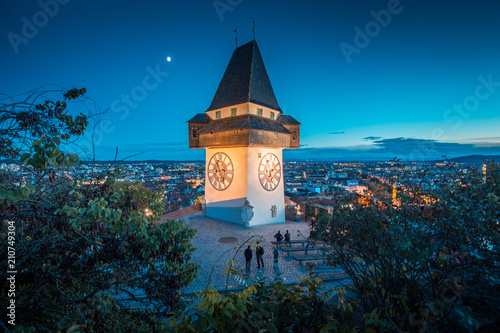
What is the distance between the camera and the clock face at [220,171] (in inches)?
606

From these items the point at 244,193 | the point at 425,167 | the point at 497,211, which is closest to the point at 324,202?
the point at 244,193

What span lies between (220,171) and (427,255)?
14521 millimetres

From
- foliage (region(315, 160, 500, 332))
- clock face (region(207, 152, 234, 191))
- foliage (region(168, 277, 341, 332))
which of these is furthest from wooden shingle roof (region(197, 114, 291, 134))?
foliage (region(168, 277, 341, 332))

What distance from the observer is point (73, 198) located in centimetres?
323

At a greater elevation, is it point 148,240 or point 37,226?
point 37,226

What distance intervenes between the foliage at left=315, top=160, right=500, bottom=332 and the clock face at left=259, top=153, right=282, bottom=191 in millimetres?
10362

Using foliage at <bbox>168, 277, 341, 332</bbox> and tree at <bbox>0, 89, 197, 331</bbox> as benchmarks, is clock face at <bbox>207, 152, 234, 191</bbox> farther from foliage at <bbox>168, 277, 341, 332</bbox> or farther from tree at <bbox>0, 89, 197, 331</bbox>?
foliage at <bbox>168, 277, 341, 332</bbox>

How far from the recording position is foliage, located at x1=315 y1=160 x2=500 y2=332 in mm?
1531

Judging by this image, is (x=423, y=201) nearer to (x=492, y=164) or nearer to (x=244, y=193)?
(x=492, y=164)

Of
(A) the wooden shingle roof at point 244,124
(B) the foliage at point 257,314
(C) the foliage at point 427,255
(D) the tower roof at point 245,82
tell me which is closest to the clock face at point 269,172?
(A) the wooden shingle roof at point 244,124

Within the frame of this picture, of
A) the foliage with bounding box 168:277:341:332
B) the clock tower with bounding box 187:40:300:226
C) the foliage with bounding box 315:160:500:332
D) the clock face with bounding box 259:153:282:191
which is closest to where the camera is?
the foliage with bounding box 315:160:500:332

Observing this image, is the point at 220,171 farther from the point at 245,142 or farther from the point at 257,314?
the point at 257,314

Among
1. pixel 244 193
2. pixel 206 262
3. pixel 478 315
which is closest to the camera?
pixel 478 315

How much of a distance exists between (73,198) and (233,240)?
9.37 m
